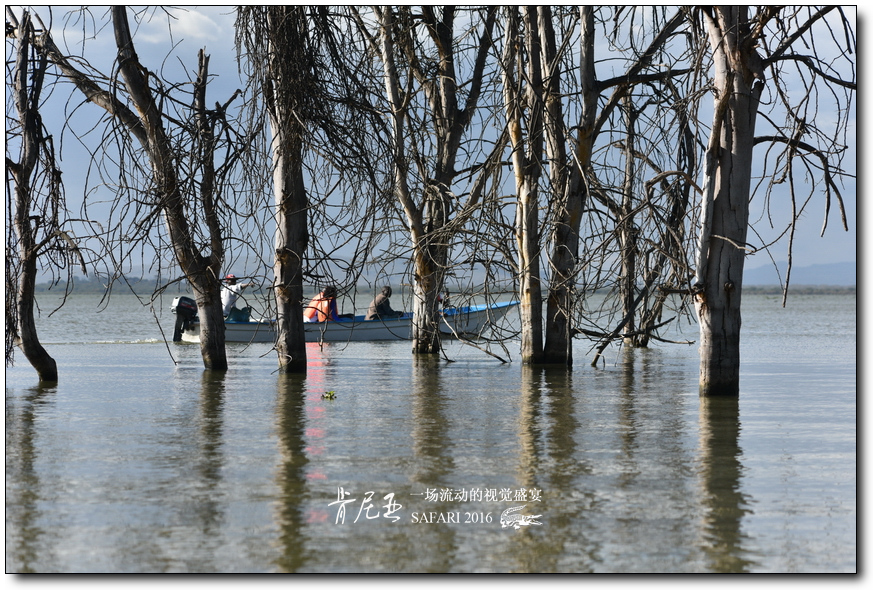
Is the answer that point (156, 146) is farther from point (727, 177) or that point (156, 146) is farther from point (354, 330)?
point (354, 330)

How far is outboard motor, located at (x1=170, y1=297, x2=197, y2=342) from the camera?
23016 mm

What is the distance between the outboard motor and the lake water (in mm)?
10532

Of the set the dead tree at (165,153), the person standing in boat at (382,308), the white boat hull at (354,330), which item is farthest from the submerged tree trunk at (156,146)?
the person standing in boat at (382,308)

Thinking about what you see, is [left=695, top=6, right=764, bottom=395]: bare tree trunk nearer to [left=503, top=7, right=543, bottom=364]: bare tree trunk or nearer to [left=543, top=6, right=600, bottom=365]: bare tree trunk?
[left=543, top=6, right=600, bottom=365]: bare tree trunk

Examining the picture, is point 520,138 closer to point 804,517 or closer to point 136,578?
point 804,517

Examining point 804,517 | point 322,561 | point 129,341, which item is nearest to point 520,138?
point 804,517

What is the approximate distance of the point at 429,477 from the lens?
6.22 meters

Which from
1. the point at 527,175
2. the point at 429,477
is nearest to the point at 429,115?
the point at 527,175

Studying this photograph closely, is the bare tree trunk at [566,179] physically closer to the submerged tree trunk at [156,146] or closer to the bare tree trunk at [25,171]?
the submerged tree trunk at [156,146]

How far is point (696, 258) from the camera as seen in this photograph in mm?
9633

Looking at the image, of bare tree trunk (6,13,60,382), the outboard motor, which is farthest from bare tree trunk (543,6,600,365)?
the outboard motor

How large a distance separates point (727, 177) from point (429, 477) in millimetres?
4794

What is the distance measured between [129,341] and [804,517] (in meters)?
19.6

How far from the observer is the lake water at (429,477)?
456 cm
